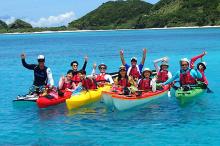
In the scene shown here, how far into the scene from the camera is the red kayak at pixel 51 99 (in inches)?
675

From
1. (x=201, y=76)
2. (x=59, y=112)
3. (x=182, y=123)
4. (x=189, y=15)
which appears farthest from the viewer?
(x=189, y=15)

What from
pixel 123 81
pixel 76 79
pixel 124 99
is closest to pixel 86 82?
pixel 76 79

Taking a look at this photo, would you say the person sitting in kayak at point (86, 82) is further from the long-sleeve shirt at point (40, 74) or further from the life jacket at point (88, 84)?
the long-sleeve shirt at point (40, 74)

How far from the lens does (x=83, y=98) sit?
1733cm

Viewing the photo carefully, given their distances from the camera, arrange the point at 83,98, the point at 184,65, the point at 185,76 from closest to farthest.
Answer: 1. the point at 83,98
2. the point at 184,65
3. the point at 185,76

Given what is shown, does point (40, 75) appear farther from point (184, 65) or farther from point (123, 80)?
point (184, 65)

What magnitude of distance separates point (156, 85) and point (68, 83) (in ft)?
12.7

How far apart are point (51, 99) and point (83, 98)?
1313 millimetres

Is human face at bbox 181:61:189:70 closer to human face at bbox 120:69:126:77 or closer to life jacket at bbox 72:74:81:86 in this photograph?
human face at bbox 120:69:126:77

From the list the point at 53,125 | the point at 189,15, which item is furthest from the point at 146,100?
the point at 189,15

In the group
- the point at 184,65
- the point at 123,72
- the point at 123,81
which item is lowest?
the point at 123,81

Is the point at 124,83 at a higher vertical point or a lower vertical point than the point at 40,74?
lower

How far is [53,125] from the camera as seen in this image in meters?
15.2

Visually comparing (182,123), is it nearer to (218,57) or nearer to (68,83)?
(68,83)
